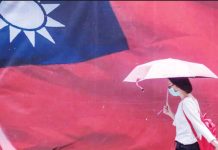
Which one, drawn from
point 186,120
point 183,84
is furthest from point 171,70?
point 186,120

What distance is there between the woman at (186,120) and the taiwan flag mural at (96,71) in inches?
28.2

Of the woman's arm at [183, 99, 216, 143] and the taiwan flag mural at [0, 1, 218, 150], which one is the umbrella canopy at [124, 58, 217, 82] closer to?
the woman's arm at [183, 99, 216, 143]

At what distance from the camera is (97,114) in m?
4.75

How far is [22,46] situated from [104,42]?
828 mm

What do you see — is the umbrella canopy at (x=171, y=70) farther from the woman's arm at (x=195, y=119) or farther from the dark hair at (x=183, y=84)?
the woman's arm at (x=195, y=119)

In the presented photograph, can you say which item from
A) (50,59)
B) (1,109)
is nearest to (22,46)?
(50,59)

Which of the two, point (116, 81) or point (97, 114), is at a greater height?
point (116, 81)

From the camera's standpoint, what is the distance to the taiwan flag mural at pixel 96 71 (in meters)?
4.70

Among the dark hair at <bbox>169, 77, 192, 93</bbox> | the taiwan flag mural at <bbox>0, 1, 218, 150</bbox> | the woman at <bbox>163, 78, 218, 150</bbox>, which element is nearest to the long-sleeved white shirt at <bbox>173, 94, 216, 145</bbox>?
the woman at <bbox>163, 78, 218, 150</bbox>

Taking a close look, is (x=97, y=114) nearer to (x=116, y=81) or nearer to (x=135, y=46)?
(x=116, y=81)

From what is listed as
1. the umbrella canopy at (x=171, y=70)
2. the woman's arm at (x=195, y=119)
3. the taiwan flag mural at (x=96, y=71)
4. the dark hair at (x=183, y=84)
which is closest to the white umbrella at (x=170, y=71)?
the umbrella canopy at (x=171, y=70)

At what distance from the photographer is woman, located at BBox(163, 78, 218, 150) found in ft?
12.2

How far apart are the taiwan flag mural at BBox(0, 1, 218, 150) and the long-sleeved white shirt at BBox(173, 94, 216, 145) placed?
0.79 meters

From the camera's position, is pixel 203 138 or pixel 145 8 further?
pixel 145 8
